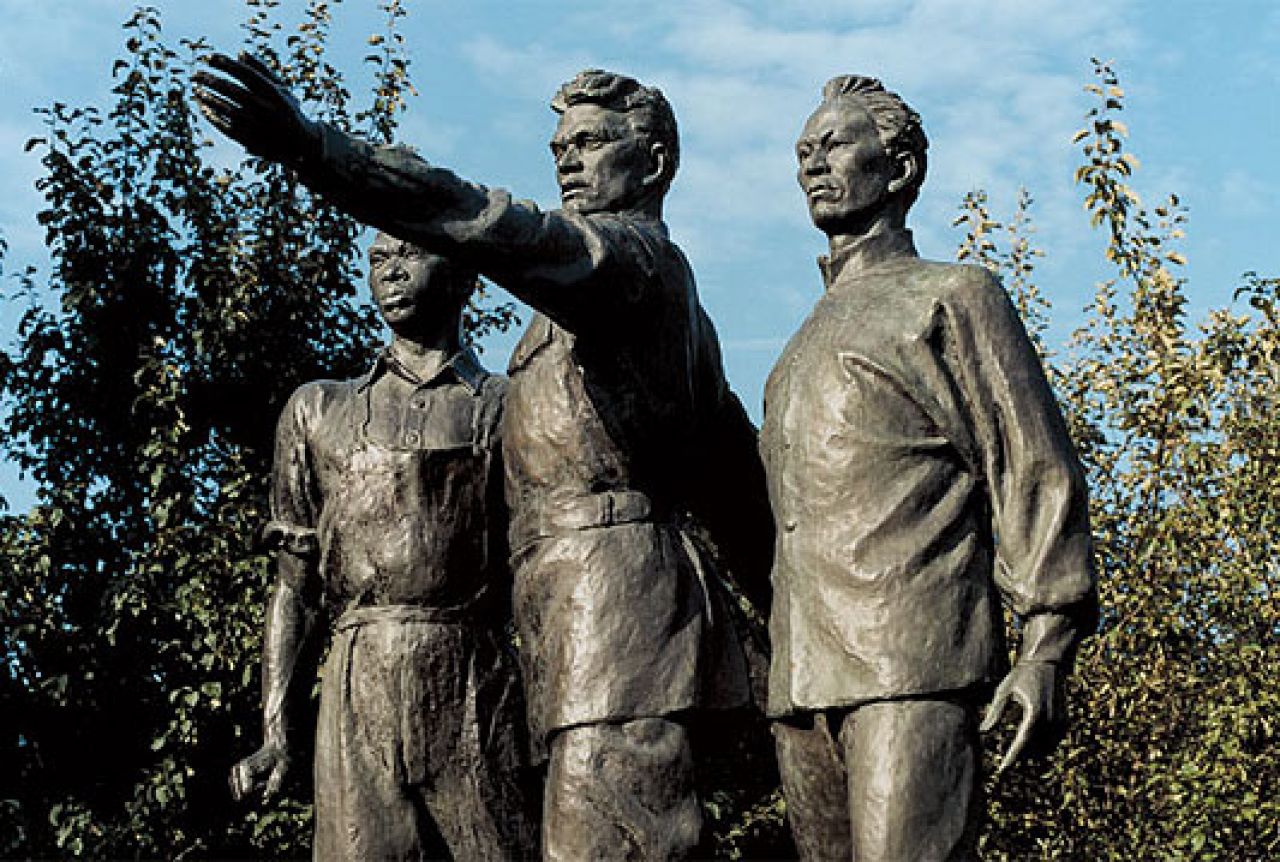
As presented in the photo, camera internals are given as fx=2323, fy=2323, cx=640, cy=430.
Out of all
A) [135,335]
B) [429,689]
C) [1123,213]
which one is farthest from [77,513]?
[429,689]

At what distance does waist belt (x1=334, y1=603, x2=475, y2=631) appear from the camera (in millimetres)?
7125

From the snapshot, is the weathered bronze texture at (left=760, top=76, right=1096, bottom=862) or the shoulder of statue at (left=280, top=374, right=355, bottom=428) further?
the shoulder of statue at (left=280, top=374, right=355, bottom=428)

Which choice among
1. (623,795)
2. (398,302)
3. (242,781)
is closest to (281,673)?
(242,781)

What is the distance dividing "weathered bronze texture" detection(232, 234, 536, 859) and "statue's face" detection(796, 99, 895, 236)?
1.72 metres

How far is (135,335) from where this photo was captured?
1498 cm

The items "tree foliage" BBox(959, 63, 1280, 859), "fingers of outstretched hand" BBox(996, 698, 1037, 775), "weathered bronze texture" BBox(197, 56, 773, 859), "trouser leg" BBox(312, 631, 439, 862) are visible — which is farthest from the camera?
"tree foliage" BBox(959, 63, 1280, 859)

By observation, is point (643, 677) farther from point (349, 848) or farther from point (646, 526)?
point (349, 848)

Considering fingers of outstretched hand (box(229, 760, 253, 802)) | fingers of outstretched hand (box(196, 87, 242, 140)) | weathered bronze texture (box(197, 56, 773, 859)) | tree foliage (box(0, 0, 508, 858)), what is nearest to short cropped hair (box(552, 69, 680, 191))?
weathered bronze texture (box(197, 56, 773, 859))

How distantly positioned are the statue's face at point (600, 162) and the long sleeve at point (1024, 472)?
1143 mm

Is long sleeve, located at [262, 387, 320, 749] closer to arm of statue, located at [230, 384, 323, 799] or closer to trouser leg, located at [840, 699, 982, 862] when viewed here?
arm of statue, located at [230, 384, 323, 799]

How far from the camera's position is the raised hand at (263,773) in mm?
7277

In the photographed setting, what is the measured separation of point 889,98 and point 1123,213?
7.00 m

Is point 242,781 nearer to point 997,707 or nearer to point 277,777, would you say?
point 277,777

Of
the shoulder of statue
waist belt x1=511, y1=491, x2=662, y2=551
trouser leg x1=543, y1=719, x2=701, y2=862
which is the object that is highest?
the shoulder of statue
